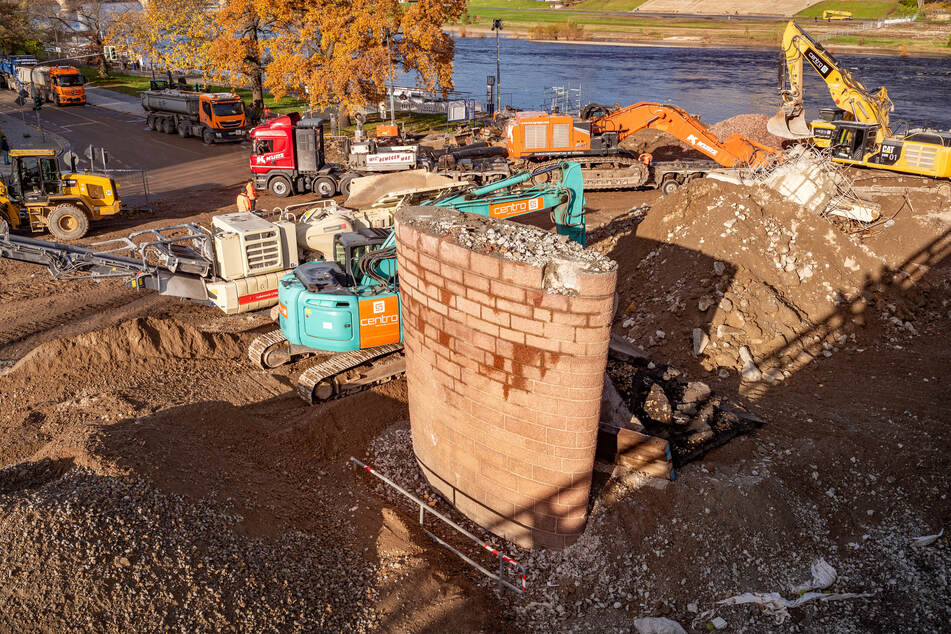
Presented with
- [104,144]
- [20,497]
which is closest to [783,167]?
[20,497]

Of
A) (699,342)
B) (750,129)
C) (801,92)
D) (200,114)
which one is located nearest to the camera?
(699,342)

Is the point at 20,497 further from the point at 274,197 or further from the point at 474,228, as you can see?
the point at 274,197

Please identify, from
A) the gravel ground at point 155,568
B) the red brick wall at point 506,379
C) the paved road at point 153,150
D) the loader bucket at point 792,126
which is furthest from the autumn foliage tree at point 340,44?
the gravel ground at point 155,568

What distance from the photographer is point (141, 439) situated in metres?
9.86

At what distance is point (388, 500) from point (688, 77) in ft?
218

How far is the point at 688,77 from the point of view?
2677 inches

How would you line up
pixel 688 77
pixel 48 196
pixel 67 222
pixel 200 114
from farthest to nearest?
pixel 688 77, pixel 200 114, pixel 67 222, pixel 48 196

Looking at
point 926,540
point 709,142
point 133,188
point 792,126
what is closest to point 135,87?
point 133,188

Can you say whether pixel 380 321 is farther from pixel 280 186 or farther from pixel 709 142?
pixel 709 142

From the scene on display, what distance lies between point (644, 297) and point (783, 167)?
14.2 ft

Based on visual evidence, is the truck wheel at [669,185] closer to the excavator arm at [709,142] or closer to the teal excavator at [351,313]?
Result: the excavator arm at [709,142]

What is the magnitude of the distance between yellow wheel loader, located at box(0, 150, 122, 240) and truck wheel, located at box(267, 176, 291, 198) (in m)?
5.32

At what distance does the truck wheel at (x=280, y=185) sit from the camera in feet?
83.0

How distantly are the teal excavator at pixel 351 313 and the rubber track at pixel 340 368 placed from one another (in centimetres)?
2
